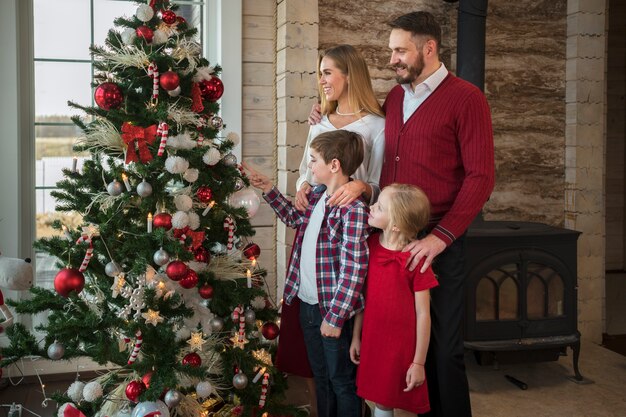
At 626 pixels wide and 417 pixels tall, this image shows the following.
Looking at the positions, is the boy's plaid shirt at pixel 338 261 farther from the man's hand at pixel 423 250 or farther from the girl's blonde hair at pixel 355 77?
the girl's blonde hair at pixel 355 77

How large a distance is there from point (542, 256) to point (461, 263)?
48.8 inches

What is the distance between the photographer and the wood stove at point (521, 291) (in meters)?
3.49

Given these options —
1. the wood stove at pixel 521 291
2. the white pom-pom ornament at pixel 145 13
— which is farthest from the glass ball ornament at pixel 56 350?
the wood stove at pixel 521 291

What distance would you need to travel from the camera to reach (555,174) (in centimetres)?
423

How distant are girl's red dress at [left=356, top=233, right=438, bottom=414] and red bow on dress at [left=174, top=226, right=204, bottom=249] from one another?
65cm

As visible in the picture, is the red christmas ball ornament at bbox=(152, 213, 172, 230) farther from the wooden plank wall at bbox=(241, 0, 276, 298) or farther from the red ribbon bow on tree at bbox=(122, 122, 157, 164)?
the wooden plank wall at bbox=(241, 0, 276, 298)

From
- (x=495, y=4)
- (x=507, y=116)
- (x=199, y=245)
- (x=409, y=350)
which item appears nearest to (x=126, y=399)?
(x=199, y=245)

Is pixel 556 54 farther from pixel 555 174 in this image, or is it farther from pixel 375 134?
pixel 375 134

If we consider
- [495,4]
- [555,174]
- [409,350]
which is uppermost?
[495,4]

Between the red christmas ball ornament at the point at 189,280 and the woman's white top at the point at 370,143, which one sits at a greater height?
the woman's white top at the point at 370,143

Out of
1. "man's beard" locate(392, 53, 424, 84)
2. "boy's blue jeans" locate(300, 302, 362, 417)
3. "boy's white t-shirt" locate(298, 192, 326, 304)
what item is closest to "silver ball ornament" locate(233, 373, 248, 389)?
"boy's blue jeans" locate(300, 302, 362, 417)

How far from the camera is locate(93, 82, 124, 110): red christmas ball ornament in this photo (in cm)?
245

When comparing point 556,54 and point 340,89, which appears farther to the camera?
point 556,54

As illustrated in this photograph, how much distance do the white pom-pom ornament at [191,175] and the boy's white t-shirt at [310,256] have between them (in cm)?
45
